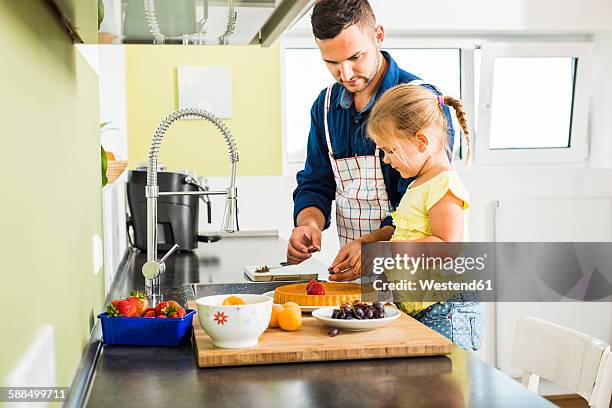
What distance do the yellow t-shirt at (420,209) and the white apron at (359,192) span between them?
7.8 inches

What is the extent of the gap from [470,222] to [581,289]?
30.2 inches

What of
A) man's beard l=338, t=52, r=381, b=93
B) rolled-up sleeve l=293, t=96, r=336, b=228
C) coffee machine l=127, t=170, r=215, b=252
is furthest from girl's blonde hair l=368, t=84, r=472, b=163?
coffee machine l=127, t=170, r=215, b=252

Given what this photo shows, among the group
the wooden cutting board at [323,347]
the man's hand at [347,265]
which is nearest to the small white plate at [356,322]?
the wooden cutting board at [323,347]

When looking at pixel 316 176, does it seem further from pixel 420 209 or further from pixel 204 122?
pixel 204 122

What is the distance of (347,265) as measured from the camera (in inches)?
78.7

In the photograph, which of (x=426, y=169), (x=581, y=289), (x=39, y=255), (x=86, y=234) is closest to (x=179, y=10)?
(x=86, y=234)

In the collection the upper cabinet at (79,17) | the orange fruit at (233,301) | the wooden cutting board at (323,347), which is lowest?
the wooden cutting board at (323,347)

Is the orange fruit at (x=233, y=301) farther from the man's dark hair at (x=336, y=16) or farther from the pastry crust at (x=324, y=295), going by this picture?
the man's dark hair at (x=336, y=16)

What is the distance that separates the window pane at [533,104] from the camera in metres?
4.28

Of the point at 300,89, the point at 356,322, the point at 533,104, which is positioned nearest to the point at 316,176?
the point at 356,322

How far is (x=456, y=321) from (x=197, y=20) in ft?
2.88

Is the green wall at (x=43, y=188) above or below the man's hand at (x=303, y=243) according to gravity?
above

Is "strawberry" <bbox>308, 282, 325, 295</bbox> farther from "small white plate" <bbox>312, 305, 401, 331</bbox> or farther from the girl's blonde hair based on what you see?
the girl's blonde hair

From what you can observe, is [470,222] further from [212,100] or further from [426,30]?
[212,100]
